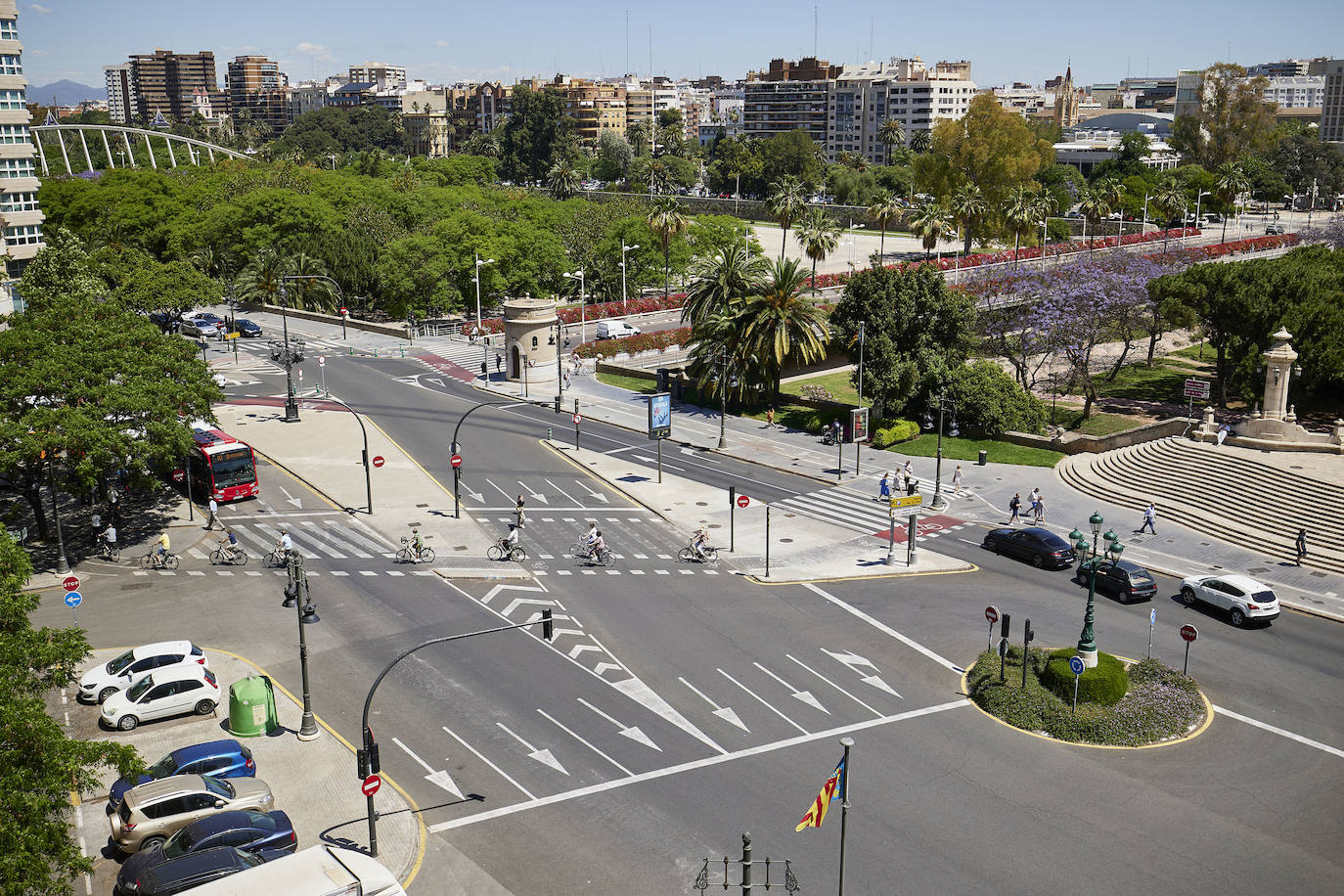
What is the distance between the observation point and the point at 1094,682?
33562 mm

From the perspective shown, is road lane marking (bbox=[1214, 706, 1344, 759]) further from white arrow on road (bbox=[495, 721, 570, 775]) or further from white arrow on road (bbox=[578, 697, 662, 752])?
white arrow on road (bbox=[495, 721, 570, 775])

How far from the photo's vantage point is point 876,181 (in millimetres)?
184125

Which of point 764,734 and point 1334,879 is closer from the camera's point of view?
point 1334,879

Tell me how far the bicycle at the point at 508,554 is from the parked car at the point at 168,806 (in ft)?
63.2

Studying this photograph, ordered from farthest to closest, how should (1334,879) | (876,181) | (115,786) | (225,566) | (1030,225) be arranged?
1. (876,181)
2. (1030,225)
3. (225,566)
4. (115,786)
5. (1334,879)

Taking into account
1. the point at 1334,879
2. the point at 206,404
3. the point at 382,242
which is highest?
the point at 382,242

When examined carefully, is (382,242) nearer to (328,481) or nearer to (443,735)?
(328,481)

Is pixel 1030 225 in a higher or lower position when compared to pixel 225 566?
higher

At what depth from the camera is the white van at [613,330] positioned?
94062 millimetres

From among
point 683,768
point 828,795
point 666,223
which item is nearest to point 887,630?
point 683,768

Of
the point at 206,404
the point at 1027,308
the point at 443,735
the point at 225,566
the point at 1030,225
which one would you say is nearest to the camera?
the point at 443,735

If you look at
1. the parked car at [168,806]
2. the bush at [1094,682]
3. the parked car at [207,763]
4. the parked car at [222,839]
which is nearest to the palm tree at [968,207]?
the bush at [1094,682]

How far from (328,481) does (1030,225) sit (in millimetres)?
88466

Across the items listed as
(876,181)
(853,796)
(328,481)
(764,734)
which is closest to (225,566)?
(328,481)
